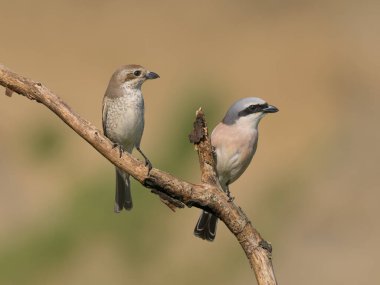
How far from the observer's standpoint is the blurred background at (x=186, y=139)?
9953 millimetres

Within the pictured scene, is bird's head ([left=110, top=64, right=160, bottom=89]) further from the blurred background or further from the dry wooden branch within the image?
the blurred background

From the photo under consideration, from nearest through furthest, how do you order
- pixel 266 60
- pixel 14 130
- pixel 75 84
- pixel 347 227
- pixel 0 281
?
pixel 0 281 < pixel 347 227 < pixel 14 130 < pixel 75 84 < pixel 266 60

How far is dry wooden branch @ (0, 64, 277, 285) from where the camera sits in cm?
518

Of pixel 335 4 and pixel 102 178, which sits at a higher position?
pixel 335 4

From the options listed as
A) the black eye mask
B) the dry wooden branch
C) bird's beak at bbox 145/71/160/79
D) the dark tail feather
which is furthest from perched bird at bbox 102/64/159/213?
the dry wooden branch

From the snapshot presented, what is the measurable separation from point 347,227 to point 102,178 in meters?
4.40

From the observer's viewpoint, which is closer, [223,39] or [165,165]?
[165,165]

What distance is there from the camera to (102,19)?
19.3 meters

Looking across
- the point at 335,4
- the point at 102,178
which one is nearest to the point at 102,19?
the point at 335,4

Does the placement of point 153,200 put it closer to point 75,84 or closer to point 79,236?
point 79,236

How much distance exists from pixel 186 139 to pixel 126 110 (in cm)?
341

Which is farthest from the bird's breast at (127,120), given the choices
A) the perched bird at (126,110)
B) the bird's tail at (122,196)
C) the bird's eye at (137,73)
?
the bird's tail at (122,196)

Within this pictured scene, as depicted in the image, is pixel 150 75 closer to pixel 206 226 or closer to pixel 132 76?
pixel 132 76

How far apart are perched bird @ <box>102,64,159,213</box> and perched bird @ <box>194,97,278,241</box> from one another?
44cm
